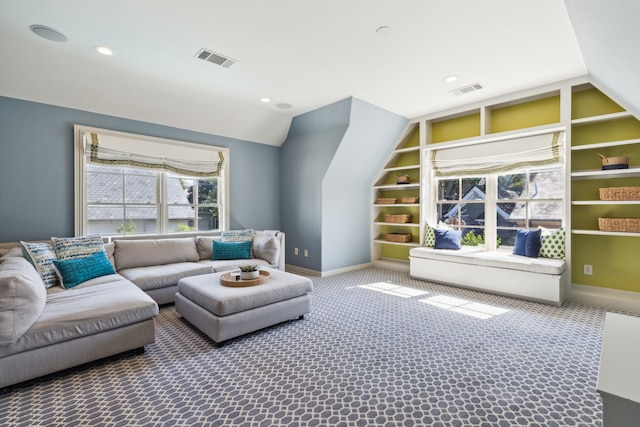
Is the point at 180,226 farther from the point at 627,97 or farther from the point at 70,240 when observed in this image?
the point at 627,97

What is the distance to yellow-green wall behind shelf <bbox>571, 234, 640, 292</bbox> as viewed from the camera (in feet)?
11.4

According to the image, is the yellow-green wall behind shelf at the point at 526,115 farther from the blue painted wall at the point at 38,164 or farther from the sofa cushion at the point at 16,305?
the sofa cushion at the point at 16,305

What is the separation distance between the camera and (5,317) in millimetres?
1882

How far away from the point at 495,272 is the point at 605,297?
112 centimetres

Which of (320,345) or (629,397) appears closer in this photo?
(629,397)

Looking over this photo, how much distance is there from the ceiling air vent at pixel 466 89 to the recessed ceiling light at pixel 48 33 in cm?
431

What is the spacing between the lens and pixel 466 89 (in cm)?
397

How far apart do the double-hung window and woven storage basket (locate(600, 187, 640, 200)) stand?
483mm

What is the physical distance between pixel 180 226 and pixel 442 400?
14.1ft

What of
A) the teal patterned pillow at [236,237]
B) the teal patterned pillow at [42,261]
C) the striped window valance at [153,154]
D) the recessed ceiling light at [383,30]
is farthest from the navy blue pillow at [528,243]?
the teal patterned pillow at [42,261]

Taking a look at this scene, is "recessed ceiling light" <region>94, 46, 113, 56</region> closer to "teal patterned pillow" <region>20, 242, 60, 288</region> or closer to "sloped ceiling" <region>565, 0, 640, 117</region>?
"teal patterned pillow" <region>20, 242, 60, 288</region>

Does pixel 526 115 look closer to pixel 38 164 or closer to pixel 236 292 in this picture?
pixel 236 292

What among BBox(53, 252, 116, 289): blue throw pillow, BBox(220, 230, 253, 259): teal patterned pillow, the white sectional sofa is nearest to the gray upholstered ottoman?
the white sectional sofa

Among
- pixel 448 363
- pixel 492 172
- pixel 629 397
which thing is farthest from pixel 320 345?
pixel 492 172
